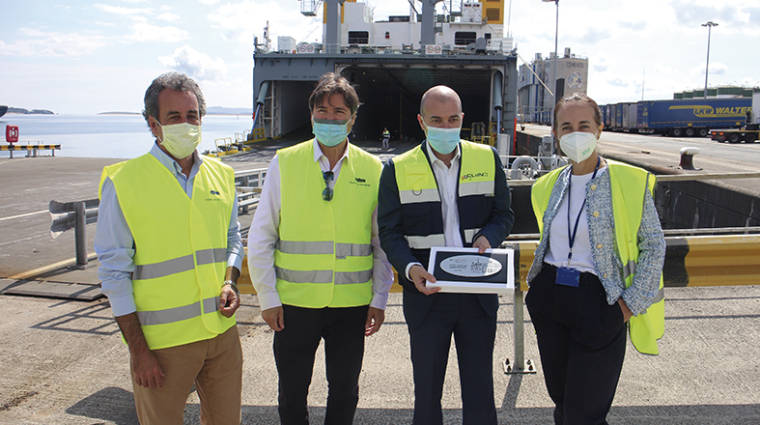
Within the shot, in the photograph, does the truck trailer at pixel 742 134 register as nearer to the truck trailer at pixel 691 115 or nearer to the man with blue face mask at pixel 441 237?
the truck trailer at pixel 691 115

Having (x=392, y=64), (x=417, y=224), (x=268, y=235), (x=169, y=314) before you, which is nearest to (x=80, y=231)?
(x=268, y=235)

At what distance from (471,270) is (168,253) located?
4.57ft

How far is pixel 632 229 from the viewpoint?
2.57 m

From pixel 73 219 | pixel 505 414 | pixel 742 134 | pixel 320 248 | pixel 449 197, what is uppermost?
pixel 742 134

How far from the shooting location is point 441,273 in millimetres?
2557

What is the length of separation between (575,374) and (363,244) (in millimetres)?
1234

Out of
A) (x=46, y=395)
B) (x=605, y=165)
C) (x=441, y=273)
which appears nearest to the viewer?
(x=441, y=273)

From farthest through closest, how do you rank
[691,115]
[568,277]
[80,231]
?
1. [691,115]
2. [80,231]
3. [568,277]

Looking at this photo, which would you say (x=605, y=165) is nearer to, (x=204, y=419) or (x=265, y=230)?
(x=265, y=230)

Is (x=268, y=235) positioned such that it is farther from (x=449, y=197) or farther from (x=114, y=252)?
(x=449, y=197)

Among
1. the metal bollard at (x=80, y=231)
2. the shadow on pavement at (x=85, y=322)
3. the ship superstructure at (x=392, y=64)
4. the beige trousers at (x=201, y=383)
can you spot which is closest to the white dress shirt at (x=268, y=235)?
the beige trousers at (x=201, y=383)

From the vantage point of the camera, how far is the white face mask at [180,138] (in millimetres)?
2492

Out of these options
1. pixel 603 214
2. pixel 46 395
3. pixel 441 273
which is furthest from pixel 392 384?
pixel 46 395

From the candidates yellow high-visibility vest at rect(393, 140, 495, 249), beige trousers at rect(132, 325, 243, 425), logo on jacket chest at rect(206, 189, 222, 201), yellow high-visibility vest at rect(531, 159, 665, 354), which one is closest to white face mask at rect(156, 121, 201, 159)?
logo on jacket chest at rect(206, 189, 222, 201)
